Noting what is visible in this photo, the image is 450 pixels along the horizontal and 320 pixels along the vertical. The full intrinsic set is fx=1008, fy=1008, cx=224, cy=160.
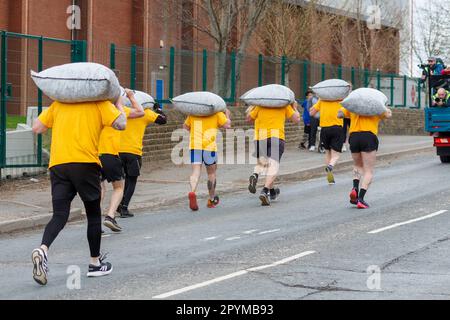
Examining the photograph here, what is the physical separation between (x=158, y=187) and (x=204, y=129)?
154 inches

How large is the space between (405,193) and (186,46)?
24.7 metres

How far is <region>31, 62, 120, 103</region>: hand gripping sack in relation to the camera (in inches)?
364

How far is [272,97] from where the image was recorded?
1584 cm

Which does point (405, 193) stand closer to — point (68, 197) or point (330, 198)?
point (330, 198)

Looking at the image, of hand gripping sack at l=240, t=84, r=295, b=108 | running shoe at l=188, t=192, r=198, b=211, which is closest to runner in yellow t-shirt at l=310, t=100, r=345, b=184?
hand gripping sack at l=240, t=84, r=295, b=108

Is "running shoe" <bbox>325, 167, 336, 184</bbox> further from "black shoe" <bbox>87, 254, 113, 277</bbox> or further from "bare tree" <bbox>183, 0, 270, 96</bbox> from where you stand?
"black shoe" <bbox>87, 254, 113, 277</bbox>

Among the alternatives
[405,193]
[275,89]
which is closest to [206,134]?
[275,89]

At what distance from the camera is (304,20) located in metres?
37.2

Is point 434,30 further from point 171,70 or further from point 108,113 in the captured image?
point 108,113

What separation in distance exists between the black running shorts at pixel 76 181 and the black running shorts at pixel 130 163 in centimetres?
447

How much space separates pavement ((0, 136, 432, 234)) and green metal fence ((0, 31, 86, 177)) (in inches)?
17.4

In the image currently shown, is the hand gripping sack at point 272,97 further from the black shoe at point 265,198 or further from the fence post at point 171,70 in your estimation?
the fence post at point 171,70

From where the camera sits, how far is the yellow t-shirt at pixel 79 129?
30.7 ft
